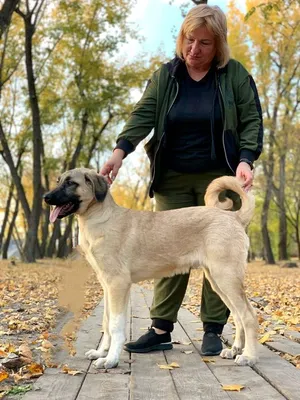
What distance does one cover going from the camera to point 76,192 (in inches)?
170

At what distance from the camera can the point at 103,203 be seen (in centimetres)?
445

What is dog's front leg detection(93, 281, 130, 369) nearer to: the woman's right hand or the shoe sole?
the shoe sole

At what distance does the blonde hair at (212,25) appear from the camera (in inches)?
182

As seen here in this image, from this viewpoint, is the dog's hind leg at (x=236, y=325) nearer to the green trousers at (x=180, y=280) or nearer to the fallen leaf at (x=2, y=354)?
the green trousers at (x=180, y=280)

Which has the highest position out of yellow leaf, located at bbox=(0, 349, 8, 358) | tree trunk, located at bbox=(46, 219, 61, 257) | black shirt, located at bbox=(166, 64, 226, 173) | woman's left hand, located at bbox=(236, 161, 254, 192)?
black shirt, located at bbox=(166, 64, 226, 173)

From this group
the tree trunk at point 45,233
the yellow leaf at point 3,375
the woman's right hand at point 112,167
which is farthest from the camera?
the tree trunk at point 45,233

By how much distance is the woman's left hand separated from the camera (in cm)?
457

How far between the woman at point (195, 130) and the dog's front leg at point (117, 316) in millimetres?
545

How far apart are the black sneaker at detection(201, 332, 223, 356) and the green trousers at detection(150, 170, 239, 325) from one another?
17 centimetres

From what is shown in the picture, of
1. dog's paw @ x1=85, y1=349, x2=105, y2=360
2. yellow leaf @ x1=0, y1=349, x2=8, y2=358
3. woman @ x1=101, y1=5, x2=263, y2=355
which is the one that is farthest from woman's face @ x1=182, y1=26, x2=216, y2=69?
yellow leaf @ x1=0, y1=349, x2=8, y2=358

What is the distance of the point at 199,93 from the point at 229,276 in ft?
5.64

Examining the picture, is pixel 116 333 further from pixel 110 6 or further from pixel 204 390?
pixel 110 6

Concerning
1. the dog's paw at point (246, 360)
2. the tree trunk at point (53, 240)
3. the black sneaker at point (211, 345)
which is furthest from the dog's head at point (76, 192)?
the tree trunk at point (53, 240)

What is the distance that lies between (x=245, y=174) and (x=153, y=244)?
99cm
